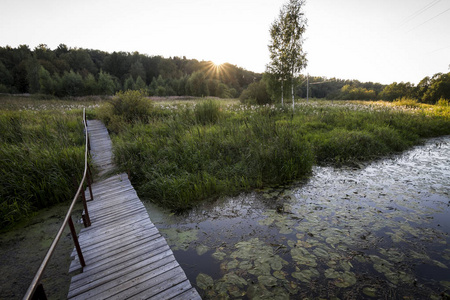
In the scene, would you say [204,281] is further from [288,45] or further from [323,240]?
[288,45]

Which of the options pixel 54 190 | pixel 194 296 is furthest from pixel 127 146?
pixel 194 296

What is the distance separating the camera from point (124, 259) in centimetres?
316

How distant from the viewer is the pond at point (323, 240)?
2701 millimetres

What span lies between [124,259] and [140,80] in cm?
5309

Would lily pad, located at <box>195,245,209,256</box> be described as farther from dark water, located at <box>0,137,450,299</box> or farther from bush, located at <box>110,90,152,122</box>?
bush, located at <box>110,90,152,122</box>

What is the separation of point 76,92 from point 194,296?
133 feet

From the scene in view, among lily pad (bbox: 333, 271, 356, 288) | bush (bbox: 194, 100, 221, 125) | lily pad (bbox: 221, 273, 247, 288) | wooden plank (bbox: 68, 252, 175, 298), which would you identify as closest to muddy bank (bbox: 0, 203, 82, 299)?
wooden plank (bbox: 68, 252, 175, 298)

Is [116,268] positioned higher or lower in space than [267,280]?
higher

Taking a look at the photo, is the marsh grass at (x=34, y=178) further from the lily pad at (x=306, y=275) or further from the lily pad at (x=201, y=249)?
the lily pad at (x=306, y=275)

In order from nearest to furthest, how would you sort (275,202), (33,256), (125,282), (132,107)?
(125,282) < (33,256) < (275,202) < (132,107)

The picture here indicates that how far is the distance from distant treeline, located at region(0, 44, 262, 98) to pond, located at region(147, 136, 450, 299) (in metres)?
17.4

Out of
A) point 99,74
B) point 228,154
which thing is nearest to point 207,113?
point 228,154

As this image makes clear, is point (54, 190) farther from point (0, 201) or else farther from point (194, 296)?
point (194, 296)

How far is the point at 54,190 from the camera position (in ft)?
17.9
